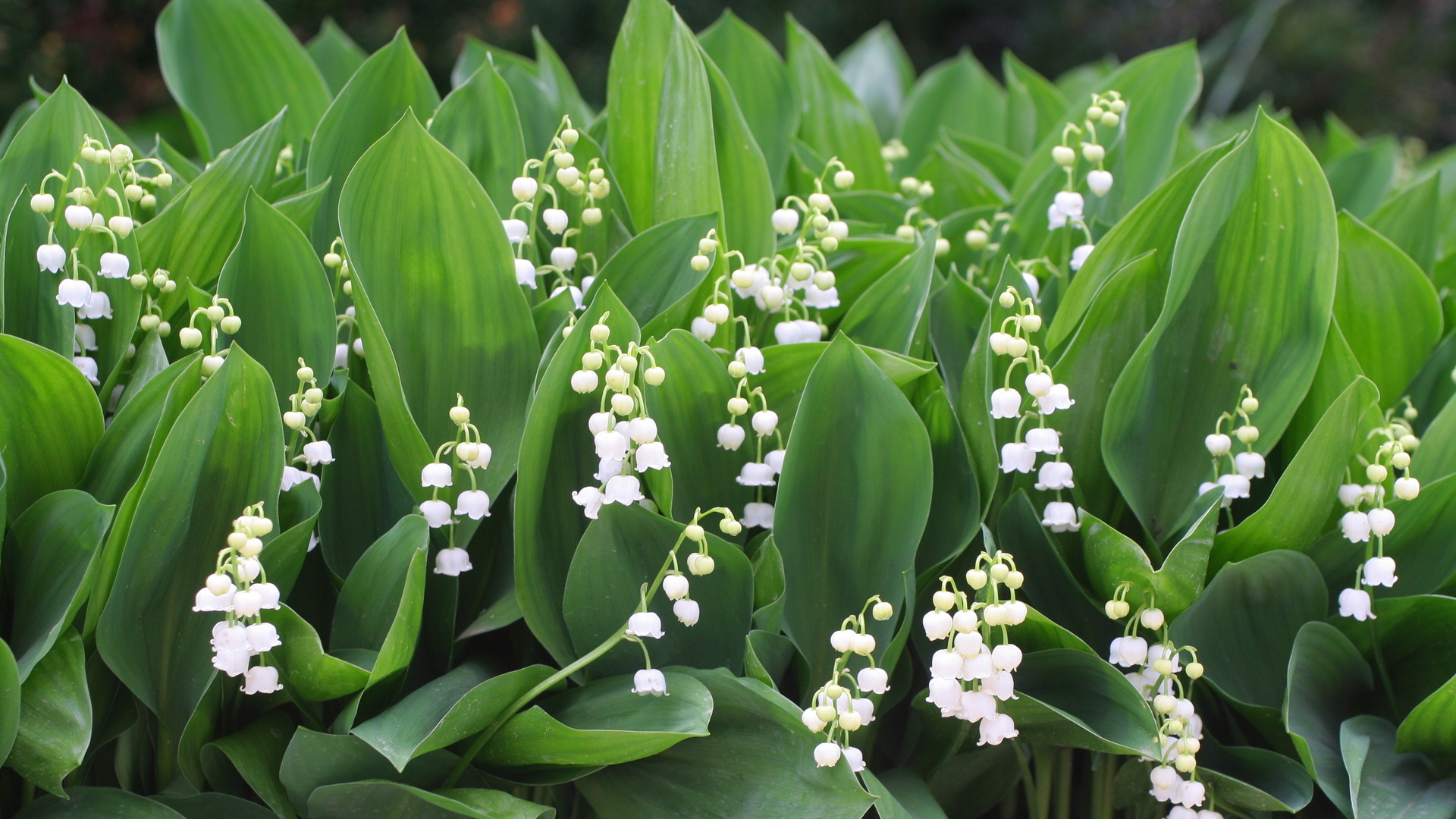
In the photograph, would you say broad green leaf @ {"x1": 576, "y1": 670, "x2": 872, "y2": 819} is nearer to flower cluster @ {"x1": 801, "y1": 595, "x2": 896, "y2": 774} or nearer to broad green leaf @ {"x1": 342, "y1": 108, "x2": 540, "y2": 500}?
flower cluster @ {"x1": 801, "y1": 595, "x2": 896, "y2": 774}

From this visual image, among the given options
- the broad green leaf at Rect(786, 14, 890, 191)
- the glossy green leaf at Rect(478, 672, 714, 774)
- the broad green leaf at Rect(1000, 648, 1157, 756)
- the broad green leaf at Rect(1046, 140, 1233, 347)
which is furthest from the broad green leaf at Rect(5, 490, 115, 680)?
the broad green leaf at Rect(786, 14, 890, 191)

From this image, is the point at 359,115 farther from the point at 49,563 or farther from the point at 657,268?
the point at 49,563

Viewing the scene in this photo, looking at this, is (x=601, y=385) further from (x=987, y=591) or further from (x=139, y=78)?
(x=139, y=78)

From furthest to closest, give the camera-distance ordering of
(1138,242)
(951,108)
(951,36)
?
1. (951,36)
2. (951,108)
3. (1138,242)

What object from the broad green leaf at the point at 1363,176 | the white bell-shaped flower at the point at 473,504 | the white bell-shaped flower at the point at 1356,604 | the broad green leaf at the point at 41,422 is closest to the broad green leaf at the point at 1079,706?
the white bell-shaped flower at the point at 1356,604

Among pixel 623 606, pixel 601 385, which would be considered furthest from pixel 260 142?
pixel 623 606

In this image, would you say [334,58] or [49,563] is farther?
[334,58]

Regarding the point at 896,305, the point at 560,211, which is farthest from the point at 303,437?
the point at 896,305
